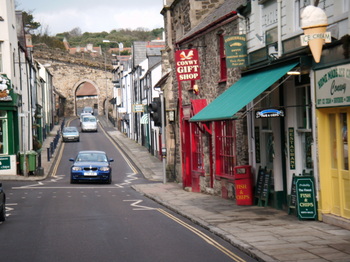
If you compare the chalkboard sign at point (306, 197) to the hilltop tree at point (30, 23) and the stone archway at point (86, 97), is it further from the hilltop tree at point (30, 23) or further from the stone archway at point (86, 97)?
the stone archway at point (86, 97)

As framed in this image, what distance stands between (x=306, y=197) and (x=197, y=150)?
1192 cm

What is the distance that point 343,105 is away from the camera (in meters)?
12.9

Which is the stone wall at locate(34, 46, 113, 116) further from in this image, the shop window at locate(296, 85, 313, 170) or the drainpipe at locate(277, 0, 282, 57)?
the shop window at locate(296, 85, 313, 170)

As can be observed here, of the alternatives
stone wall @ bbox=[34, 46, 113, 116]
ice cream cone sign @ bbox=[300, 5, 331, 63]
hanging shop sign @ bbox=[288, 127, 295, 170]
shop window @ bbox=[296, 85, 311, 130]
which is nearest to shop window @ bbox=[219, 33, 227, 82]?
hanging shop sign @ bbox=[288, 127, 295, 170]

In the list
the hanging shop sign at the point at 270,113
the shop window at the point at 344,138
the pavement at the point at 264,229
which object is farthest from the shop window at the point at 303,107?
the pavement at the point at 264,229

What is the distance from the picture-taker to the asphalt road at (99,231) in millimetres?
11219

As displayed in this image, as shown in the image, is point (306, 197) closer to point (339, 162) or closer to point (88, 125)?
point (339, 162)

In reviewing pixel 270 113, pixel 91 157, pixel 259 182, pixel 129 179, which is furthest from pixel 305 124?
pixel 129 179

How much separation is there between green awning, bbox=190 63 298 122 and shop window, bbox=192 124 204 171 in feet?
19.2

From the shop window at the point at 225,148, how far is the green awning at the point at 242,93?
1.99 m

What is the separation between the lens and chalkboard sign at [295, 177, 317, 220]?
14.5 meters

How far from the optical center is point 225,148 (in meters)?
22.1

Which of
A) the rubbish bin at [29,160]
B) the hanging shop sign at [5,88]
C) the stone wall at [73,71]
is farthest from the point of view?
the stone wall at [73,71]

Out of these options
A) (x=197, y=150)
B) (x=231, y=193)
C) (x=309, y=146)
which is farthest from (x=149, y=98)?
(x=309, y=146)
